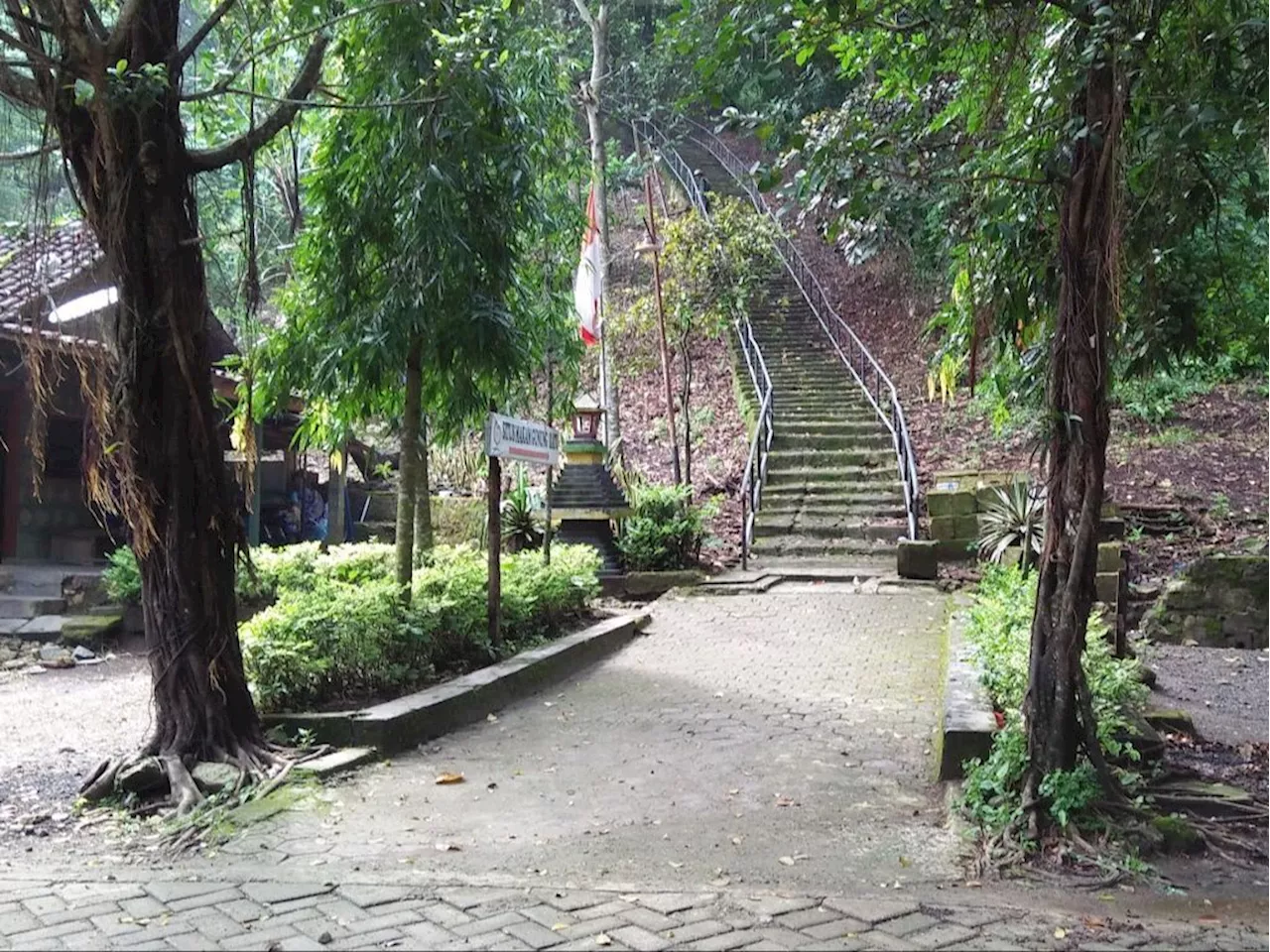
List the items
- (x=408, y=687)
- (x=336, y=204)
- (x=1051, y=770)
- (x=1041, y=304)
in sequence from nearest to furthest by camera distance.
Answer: (x=1051, y=770) → (x=1041, y=304) → (x=408, y=687) → (x=336, y=204)

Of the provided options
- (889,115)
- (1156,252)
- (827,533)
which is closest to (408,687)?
(1156,252)

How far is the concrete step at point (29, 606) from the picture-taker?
38.1ft

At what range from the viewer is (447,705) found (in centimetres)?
675

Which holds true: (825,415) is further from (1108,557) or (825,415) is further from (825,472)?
(1108,557)

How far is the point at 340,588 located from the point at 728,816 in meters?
4.03

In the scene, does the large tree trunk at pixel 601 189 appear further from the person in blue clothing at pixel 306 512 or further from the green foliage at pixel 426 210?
the green foliage at pixel 426 210

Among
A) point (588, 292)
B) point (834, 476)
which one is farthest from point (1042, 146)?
point (834, 476)

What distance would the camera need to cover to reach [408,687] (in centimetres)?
712

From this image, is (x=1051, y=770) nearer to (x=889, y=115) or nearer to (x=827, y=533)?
(x=889, y=115)

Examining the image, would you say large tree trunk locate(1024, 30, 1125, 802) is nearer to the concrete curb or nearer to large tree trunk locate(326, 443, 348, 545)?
the concrete curb

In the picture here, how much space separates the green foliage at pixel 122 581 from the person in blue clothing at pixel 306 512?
17.5ft

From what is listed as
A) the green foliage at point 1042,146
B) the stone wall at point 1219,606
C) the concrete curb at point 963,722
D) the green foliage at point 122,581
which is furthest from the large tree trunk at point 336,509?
the concrete curb at point 963,722

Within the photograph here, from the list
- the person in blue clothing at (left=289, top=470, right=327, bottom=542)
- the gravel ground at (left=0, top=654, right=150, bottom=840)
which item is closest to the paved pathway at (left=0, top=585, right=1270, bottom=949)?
the gravel ground at (left=0, top=654, right=150, bottom=840)

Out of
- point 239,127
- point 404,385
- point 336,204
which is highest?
point 239,127
